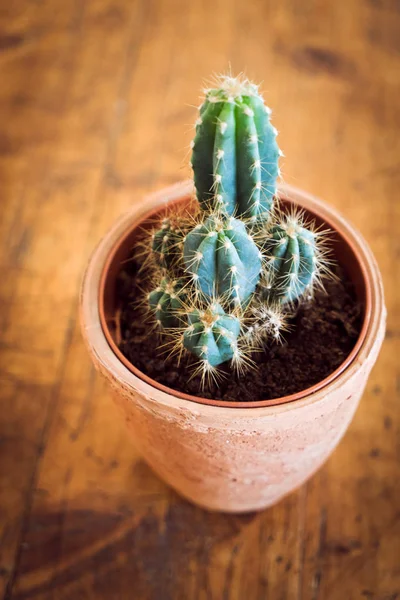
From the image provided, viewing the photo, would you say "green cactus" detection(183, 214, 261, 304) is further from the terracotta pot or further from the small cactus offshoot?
the terracotta pot

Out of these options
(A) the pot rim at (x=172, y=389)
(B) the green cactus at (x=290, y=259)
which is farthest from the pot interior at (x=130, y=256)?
(B) the green cactus at (x=290, y=259)

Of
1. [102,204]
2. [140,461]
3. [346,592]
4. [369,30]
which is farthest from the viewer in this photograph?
[369,30]

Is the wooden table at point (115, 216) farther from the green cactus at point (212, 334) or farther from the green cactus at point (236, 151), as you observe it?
the green cactus at point (212, 334)

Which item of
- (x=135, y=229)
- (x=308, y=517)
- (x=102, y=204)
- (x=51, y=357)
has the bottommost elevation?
(x=308, y=517)

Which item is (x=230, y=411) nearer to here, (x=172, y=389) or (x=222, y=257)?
(x=172, y=389)

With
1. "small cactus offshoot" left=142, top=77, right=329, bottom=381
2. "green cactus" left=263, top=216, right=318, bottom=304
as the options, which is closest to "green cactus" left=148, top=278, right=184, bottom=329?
"small cactus offshoot" left=142, top=77, right=329, bottom=381

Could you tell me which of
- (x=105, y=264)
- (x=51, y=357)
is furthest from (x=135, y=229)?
(x=51, y=357)

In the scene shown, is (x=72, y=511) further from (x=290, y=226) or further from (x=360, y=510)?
(x=290, y=226)
